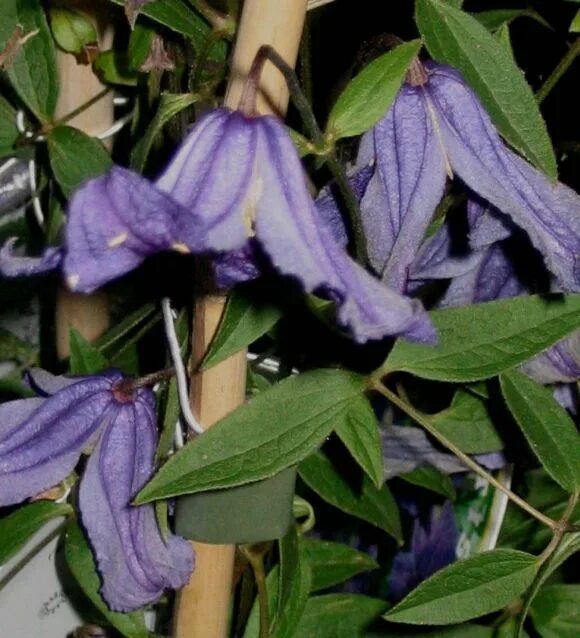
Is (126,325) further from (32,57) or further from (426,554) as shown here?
(426,554)

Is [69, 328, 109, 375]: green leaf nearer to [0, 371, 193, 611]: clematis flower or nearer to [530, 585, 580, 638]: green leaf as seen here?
[0, 371, 193, 611]: clematis flower

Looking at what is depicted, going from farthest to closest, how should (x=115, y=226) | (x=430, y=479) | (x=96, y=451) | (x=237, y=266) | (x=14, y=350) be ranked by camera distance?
(x=14, y=350)
(x=430, y=479)
(x=96, y=451)
(x=237, y=266)
(x=115, y=226)

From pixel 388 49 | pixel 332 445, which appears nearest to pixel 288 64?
pixel 388 49

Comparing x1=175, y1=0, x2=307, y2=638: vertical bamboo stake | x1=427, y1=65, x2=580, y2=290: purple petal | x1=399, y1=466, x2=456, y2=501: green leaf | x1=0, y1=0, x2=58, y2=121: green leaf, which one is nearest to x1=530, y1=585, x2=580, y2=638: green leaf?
x1=399, y1=466, x2=456, y2=501: green leaf

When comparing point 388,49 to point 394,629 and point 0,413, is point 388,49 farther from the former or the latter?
point 394,629

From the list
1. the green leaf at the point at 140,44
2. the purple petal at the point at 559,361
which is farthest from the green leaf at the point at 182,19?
the purple petal at the point at 559,361

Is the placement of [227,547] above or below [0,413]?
below

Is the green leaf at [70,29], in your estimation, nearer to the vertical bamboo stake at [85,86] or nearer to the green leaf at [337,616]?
the vertical bamboo stake at [85,86]

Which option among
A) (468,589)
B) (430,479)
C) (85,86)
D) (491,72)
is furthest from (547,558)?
(85,86)
